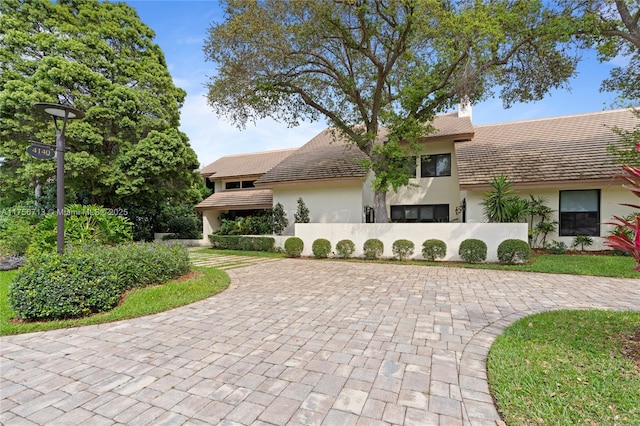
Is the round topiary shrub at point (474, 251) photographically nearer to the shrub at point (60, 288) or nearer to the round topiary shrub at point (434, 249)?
the round topiary shrub at point (434, 249)

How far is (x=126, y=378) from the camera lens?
3.09m

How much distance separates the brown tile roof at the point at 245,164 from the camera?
21.3m

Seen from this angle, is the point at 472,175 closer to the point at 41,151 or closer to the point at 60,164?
the point at 60,164

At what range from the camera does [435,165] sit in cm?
1552

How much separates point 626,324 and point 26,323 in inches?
355

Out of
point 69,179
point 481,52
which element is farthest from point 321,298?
point 69,179

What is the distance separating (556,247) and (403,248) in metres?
5.99

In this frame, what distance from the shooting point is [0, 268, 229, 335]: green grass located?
462 centimetres

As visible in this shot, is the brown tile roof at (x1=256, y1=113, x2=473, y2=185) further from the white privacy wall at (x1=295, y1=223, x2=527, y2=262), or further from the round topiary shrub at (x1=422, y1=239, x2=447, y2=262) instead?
the round topiary shrub at (x1=422, y1=239, x2=447, y2=262)

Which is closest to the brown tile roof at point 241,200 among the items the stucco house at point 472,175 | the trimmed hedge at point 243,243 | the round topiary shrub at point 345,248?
the stucco house at point 472,175

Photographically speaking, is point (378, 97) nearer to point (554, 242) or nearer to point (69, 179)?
point (554, 242)

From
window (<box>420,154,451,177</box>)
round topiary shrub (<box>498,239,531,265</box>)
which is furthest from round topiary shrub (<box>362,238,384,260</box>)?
window (<box>420,154,451,177</box>)

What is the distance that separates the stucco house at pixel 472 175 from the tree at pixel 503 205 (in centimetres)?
89

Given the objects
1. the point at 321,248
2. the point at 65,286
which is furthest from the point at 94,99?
the point at 65,286
